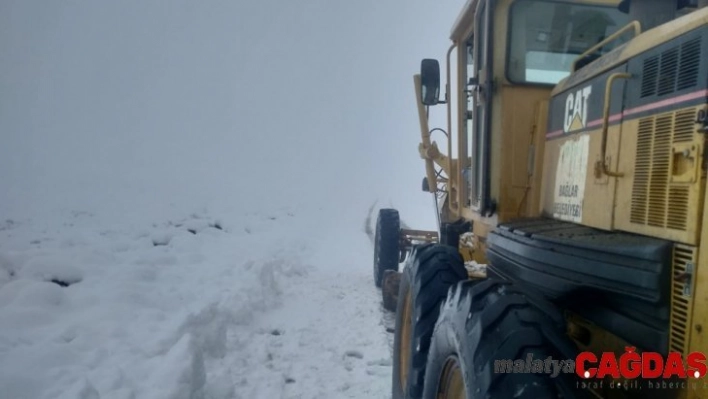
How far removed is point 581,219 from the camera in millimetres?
2260

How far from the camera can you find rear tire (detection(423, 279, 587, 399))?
170 centimetres

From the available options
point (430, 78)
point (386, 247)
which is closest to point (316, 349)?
point (430, 78)

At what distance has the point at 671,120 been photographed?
5.32 feet

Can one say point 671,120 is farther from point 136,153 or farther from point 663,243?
point 136,153

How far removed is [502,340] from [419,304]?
4.15 ft

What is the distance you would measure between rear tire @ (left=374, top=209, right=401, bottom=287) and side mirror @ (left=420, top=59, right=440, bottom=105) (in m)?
3.39

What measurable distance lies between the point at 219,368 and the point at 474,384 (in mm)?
2820

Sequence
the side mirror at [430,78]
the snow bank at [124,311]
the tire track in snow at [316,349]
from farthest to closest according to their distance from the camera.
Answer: the side mirror at [430,78] → the tire track in snow at [316,349] → the snow bank at [124,311]

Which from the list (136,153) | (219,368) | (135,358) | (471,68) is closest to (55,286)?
(135,358)

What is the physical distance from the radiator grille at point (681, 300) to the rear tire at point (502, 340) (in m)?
0.36

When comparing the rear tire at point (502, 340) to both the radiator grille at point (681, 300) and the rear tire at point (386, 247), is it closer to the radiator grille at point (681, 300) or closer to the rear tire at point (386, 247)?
the radiator grille at point (681, 300)

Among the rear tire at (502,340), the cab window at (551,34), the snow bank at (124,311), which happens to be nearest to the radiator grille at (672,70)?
the rear tire at (502,340)

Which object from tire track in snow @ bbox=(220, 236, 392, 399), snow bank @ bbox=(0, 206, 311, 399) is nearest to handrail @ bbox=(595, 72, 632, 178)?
tire track in snow @ bbox=(220, 236, 392, 399)

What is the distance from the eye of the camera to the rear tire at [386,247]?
7.30 m
